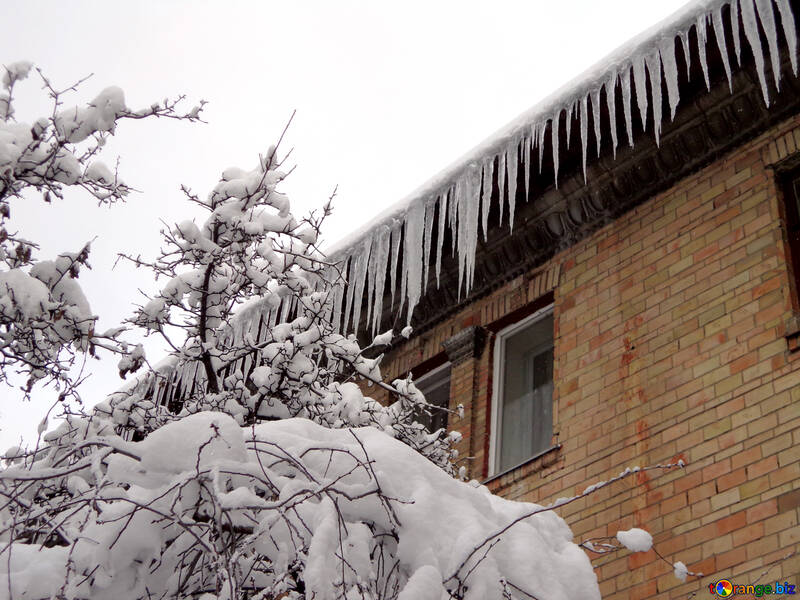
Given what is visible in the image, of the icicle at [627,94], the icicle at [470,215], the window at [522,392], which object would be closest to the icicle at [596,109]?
the icicle at [627,94]

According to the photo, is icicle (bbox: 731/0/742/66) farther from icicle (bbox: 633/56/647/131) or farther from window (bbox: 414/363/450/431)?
window (bbox: 414/363/450/431)

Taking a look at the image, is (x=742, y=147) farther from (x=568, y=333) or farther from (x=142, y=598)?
(x=142, y=598)

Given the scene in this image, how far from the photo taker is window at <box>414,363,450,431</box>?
26.2 ft

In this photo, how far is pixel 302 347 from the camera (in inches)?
201

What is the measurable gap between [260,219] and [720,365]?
2.66 metres

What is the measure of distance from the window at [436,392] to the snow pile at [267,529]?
4.74 m

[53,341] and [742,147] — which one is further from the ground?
[742,147]

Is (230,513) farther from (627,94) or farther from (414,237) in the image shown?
(414,237)

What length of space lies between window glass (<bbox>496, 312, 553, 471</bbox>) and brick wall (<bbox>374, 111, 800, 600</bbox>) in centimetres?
14

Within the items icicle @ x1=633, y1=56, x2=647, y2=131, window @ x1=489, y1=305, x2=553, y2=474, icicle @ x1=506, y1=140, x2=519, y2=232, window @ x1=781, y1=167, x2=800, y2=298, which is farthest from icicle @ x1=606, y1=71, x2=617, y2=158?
window @ x1=489, y1=305, x2=553, y2=474

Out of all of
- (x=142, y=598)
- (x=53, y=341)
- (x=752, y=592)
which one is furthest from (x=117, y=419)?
(x=752, y=592)

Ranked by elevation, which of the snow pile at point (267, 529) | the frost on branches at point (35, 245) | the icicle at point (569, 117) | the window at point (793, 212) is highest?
the icicle at point (569, 117)

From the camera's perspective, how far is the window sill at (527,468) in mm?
6496

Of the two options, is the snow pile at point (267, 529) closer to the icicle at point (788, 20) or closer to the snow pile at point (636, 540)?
the snow pile at point (636, 540)
